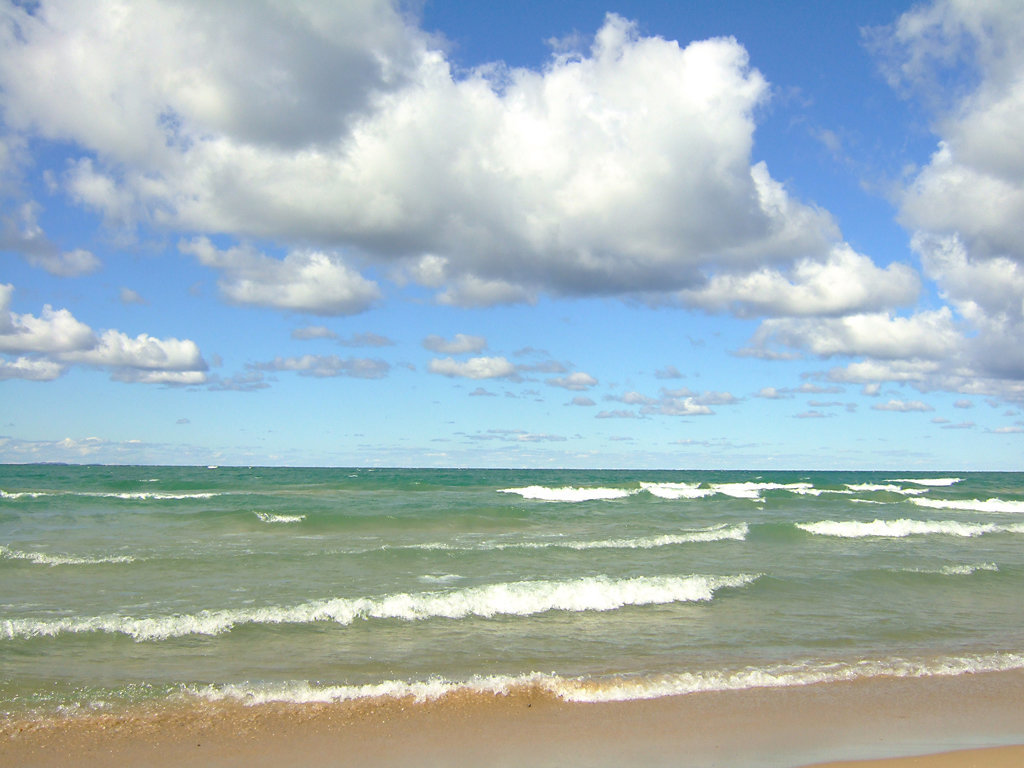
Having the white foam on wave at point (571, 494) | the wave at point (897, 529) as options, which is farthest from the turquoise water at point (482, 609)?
the white foam on wave at point (571, 494)

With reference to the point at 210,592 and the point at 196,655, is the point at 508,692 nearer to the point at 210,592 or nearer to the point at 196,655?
the point at 196,655

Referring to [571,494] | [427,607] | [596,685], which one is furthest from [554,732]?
[571,494]

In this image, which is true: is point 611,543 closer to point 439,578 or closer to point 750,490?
point 439,578

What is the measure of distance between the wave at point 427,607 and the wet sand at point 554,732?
3414mm

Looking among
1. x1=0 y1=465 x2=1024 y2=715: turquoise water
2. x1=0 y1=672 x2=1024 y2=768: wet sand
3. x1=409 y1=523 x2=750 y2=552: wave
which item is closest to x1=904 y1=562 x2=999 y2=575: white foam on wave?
x1=0 y1=465 x2=1024 y2=715: turquoise water

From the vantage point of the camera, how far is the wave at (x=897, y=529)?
24.0 metres

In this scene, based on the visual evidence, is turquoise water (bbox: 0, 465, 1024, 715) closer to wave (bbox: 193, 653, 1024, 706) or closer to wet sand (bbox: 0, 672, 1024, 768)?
wave (bbox: 193, 653, 1024, 706)

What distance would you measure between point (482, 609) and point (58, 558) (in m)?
11.2

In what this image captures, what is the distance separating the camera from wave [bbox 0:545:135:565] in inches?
637

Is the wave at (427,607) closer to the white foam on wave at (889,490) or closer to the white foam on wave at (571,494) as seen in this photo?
the white foam on wave at (571,494)

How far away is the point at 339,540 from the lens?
21250 millimetres

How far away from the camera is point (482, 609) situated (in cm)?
1199

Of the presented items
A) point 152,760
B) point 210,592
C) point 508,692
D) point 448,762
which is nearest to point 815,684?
point 508,692

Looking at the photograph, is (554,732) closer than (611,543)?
Yes
